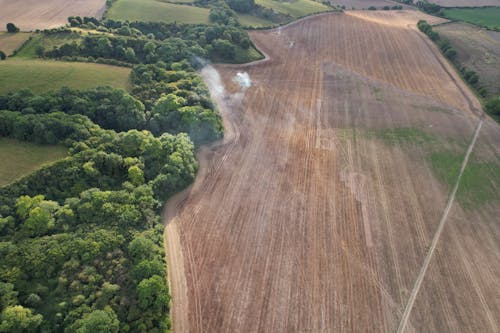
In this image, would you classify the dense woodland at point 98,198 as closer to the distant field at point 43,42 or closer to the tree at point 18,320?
the tree at point 18,320

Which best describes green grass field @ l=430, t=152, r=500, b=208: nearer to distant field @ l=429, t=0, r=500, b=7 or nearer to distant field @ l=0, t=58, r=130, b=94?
distant field @ l=0, t=58, r=130, b=94

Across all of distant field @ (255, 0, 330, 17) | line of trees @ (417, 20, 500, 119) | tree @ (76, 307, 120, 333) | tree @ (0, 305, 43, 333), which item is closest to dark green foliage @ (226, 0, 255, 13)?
distant field @ (255, 0, 330, 17)

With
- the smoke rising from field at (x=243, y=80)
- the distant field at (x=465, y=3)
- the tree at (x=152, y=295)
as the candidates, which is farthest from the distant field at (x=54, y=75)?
the distant field at (x=465, y=3)

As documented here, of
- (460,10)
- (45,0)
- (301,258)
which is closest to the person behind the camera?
(301,258)

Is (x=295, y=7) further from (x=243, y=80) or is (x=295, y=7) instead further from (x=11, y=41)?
(x=11, y=41)

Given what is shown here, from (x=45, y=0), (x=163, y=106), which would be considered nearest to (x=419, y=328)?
(x=163, y=106)

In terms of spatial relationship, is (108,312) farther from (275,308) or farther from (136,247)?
(275,308)

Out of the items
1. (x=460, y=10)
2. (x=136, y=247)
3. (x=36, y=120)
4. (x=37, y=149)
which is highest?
(x=460, y=10)
